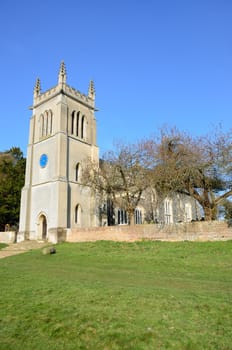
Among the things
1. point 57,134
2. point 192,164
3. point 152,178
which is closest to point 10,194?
point 57,134

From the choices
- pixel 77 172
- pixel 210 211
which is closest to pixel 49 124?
pixel 77 172

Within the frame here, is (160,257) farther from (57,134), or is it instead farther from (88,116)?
(88,116)

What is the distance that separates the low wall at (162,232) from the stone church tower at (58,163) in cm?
522

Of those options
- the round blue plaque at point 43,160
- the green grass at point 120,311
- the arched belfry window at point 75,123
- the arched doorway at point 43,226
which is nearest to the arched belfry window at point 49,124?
the arched belfry window at point 75,123

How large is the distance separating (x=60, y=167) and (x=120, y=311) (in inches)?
998

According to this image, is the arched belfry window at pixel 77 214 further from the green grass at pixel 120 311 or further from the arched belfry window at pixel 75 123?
the green grass at pixel 120 311

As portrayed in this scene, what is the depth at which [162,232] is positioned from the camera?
20922mm

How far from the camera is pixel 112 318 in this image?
5441 mm

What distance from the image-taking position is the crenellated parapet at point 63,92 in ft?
110

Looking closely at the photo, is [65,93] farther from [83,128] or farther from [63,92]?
[83,128]

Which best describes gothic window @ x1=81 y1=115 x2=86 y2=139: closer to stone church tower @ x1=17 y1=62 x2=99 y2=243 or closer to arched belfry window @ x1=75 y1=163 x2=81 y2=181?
stone church tower @ x1=17 y1=62 x2=99 y2=243

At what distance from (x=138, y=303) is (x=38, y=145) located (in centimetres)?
2975

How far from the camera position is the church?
1173 inches

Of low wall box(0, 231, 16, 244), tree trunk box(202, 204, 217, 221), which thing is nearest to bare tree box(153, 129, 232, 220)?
tree trunk box(202, 204, 217, 221)
